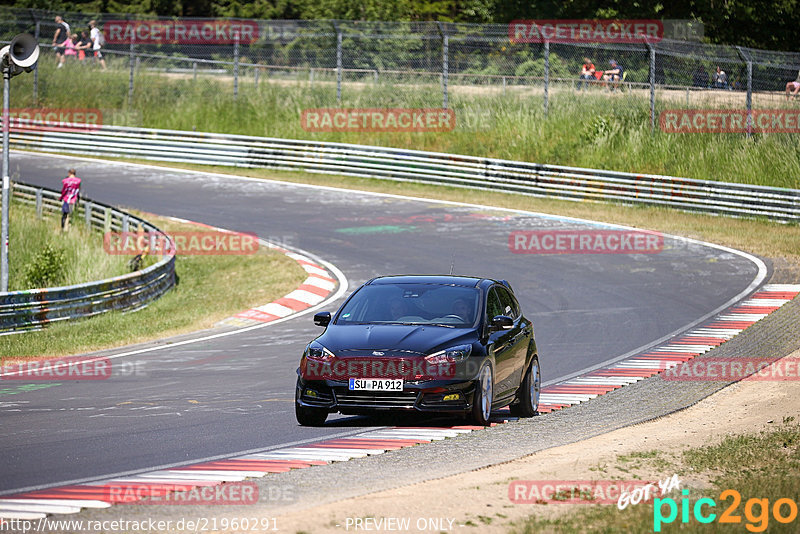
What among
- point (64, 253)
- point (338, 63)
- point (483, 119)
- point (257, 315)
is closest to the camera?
point (257, 315)

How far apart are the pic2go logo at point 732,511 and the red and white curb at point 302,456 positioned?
9.78 feet

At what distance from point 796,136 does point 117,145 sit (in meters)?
21.2

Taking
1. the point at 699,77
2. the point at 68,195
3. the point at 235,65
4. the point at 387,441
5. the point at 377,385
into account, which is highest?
the point at 699,77

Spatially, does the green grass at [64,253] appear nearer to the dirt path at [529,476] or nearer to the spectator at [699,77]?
the dirt path at [529,476]

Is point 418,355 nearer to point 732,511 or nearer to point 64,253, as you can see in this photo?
point 732,511

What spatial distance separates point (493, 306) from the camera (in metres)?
12.4

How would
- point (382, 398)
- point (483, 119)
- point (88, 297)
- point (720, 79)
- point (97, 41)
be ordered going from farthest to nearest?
point (97, 41), point (483, 119), point (720, 79), point (88, 297), point (382, 398)

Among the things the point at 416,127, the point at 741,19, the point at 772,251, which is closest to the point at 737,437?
the point at 772,251

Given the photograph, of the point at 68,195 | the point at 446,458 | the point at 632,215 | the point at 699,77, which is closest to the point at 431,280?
the point at 446,458

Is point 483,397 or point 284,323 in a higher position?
point 483,397

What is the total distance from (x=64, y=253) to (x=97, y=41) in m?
18.9

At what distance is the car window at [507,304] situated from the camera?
12.7 m

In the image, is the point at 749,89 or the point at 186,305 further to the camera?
the point at 749,89

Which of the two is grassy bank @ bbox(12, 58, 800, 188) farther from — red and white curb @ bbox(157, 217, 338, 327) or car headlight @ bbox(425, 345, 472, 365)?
car headlight @ bbox(425, 345, 472, 365)
